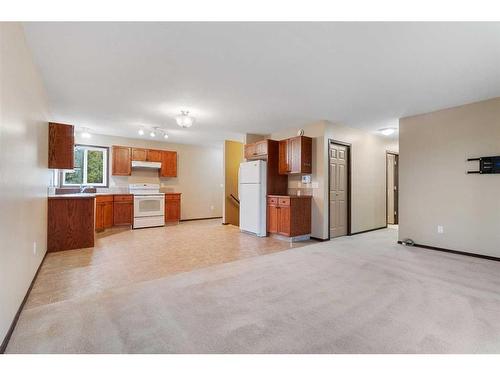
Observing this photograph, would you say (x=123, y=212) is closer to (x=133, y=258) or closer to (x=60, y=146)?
(x=60, y=146)

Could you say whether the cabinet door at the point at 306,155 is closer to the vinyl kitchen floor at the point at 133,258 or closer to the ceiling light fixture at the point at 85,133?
the vinyl kitchen floor at the point at 133,258

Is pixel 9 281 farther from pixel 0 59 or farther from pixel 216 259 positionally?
pixel 216 259

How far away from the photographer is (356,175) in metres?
5.62

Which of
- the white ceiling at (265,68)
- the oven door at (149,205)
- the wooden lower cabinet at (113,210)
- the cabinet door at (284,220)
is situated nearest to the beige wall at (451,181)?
the white ceiling at (265,68)

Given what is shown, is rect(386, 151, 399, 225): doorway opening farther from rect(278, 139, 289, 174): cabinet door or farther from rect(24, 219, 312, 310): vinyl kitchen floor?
rect(24, 219, 312, 310): vinyl kitchen floor

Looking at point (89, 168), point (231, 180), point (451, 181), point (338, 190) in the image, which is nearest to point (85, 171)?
point (89, 168)

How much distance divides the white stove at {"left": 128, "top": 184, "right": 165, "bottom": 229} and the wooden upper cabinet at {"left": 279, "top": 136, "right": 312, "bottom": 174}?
3433 millimetres

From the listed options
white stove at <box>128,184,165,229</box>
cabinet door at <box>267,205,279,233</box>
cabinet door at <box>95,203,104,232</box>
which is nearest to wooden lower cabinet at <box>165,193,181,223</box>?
white stove at <box>128,184,165,229</box>

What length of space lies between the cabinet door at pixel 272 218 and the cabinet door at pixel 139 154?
12.6 ft

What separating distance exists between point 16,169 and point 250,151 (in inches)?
172
